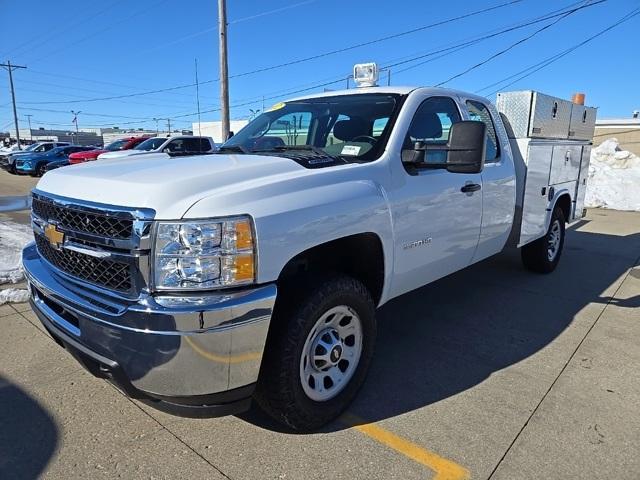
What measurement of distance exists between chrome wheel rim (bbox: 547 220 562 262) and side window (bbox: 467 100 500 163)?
81.4 inches

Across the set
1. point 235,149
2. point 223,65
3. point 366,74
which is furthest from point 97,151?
point 235,149

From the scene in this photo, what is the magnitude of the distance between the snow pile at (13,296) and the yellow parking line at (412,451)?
3.57 metres

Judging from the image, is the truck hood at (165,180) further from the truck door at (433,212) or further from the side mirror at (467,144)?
A: the side mirror at (467,144)

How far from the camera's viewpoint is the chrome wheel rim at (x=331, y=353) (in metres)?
2.60

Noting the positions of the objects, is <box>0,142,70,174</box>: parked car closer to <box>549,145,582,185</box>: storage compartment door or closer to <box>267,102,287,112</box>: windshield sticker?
<box>267,102,287,112</box>: windshield sticker

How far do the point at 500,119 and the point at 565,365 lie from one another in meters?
2.26

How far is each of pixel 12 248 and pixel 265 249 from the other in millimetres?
5640

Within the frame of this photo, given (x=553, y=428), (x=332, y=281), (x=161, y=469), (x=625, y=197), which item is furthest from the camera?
(x=625, y=197)

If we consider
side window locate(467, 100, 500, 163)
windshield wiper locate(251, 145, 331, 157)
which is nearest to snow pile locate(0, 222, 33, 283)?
windshield wiper locate(251, 145, 331, 157)

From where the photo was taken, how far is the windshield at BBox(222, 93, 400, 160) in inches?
125

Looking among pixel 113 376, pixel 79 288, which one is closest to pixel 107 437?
pixel 113 376

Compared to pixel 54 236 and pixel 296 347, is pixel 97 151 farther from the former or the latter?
pixel 296 347

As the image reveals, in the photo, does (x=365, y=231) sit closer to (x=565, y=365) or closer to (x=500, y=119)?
(x=565, y=365)

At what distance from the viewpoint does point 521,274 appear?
19.9 feet
